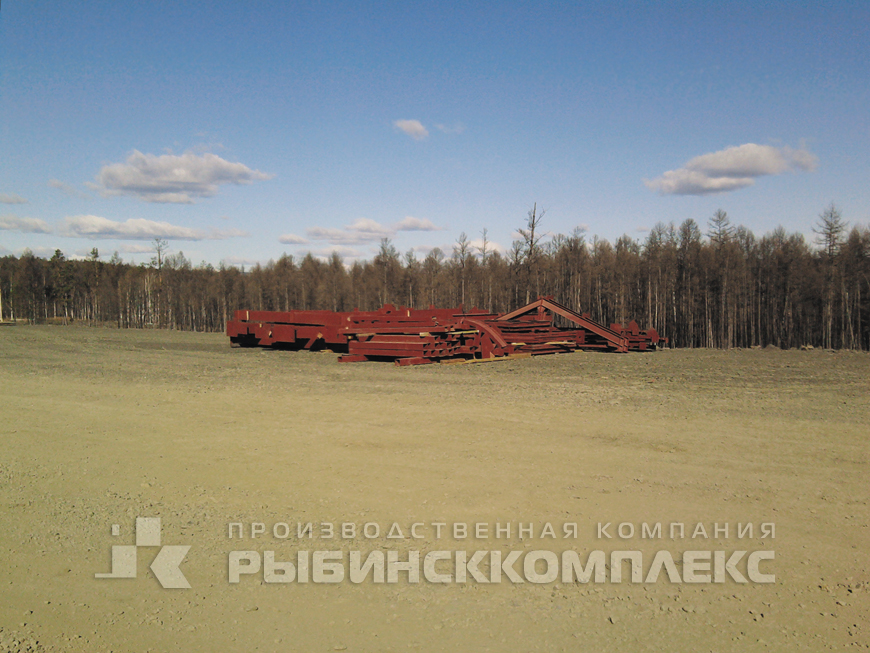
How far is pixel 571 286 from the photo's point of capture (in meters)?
59.6

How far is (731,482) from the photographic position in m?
5.70

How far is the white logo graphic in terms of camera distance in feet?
12.2

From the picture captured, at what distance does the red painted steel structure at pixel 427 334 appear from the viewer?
719 inches

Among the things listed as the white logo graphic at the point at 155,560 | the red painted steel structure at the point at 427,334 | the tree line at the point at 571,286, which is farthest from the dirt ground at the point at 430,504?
the tree line at the point at 571,286

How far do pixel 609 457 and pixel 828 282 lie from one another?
159 ft

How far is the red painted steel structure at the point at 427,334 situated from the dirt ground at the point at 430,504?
6606mm

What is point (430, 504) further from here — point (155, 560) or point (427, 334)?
point (427, 334)

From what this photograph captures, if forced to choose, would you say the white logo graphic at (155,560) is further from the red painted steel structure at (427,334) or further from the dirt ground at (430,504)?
the red painted steel structure at (427,334)

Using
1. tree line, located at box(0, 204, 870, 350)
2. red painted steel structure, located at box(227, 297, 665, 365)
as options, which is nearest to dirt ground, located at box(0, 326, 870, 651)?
red painted steel structure, located at box(227, 297, 665, 365)

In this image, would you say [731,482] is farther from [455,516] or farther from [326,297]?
[326,297]

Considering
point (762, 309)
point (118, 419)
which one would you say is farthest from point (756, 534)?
point (762, 309)

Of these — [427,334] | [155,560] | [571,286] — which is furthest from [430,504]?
[571,286]

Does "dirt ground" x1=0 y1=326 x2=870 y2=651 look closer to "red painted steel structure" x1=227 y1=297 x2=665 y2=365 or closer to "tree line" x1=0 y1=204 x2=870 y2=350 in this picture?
"red painted steel structure" x1=227 y1=297 x2=665 y2=365

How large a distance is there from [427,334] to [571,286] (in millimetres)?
44586
